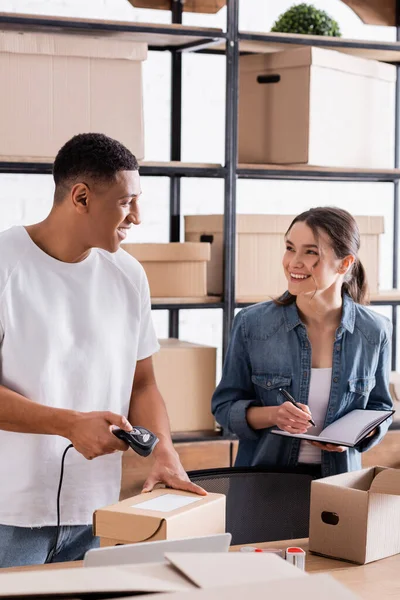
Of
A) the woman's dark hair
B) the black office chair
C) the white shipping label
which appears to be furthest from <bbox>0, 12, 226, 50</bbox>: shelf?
the white shipping label

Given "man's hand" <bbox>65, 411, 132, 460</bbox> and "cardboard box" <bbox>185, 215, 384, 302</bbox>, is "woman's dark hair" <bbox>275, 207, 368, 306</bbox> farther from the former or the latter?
"man's hand" <bbox>65, 411, 132, 460</bbox>

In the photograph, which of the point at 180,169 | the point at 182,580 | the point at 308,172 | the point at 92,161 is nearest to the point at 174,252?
the point at 180,169

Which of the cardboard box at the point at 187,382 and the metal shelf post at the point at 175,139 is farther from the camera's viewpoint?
the metal shelf post at the point at 175,139

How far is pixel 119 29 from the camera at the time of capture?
287 cm

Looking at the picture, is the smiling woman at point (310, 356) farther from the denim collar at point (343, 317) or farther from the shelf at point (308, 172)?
the shelf at point (308, 172)

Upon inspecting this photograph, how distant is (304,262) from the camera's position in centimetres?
251

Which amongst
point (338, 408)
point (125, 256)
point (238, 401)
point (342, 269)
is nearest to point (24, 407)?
point (125, 256)

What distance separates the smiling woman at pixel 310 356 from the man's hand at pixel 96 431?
0.70m

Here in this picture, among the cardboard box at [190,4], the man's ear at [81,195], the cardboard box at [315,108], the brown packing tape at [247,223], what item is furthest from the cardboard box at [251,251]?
the man's ear at [81,195]

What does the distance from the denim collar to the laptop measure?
4.13 ft

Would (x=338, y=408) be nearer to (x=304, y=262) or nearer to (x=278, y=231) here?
(x=304, y=262)

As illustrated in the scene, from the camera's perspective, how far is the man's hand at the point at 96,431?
1704 mm

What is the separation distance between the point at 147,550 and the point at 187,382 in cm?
188

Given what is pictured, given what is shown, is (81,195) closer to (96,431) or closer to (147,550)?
(96,431)
